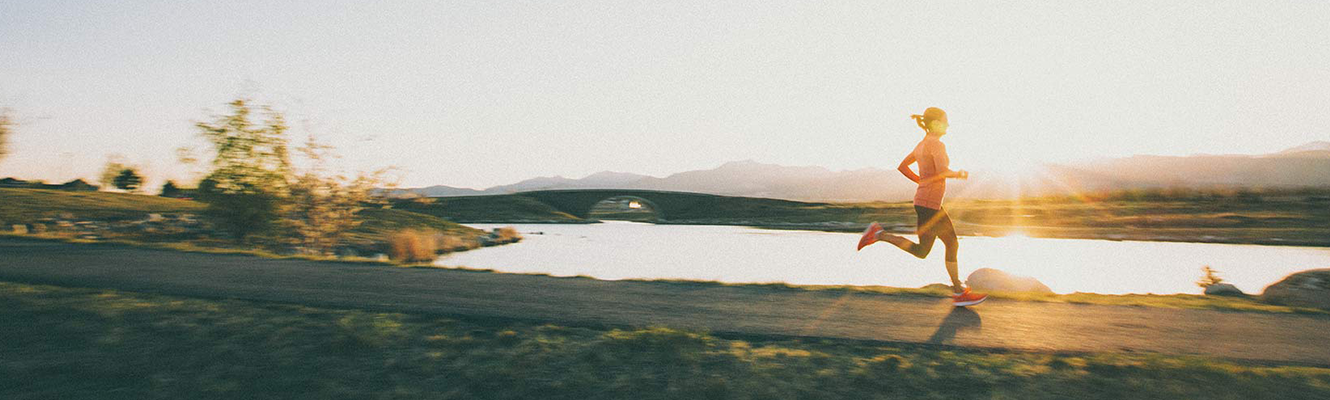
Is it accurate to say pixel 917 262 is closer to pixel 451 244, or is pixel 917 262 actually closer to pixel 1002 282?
pixel 1002 282

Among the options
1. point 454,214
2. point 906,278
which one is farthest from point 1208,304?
point 454,214

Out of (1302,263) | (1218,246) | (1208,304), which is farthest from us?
(1218,246)

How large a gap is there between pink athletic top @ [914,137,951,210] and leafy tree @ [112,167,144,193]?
7606 centimetres

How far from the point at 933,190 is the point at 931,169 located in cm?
22

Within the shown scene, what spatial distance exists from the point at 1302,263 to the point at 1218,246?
37.4ft

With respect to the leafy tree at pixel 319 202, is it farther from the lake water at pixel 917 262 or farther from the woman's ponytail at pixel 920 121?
the woman's ponytail at pixel 920 121

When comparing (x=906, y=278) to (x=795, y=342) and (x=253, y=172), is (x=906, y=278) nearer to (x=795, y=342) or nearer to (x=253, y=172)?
(x=795, y=342)

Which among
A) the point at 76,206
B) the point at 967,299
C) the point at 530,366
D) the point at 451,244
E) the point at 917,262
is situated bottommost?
the point at 917,262

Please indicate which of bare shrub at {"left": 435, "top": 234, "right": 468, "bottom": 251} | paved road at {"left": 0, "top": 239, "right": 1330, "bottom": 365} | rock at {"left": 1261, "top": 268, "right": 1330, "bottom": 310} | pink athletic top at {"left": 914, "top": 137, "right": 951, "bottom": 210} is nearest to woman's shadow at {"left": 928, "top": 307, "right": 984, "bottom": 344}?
paved road at {"left": 0, "top": 239, "right": 1330, "bottom": 365}

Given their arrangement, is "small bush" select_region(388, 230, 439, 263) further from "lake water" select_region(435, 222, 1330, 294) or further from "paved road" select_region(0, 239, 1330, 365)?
"paved road" select_region(0, 239, 1330, 365)

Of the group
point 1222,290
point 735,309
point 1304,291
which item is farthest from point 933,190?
point 1222,290

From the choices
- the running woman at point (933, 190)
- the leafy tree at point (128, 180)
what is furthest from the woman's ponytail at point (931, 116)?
the leafy tree at point (128, 180)

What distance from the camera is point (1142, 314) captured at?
7.45m

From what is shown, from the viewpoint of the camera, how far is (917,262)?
32281mm
